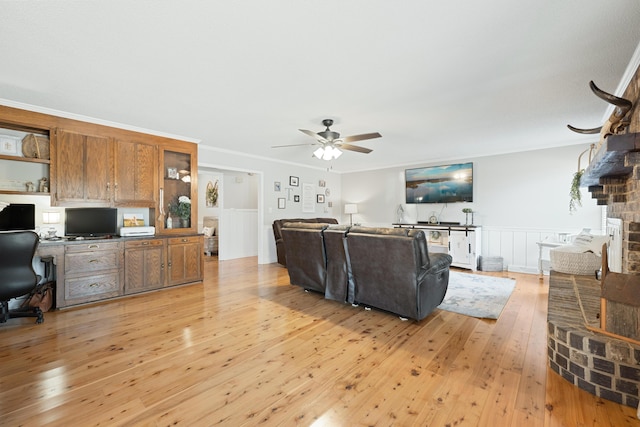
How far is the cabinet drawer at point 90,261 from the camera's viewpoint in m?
3.41

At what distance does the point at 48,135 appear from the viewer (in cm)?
359

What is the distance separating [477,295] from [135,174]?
17.4ft

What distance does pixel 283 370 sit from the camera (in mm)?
2098

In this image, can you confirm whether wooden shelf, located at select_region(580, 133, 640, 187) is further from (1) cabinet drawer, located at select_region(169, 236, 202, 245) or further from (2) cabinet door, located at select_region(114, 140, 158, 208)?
(2) cabinet door, located at select_region(114, 140, 158, 208)

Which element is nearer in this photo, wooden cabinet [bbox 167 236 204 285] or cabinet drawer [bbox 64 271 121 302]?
cabinet drawer [bbox 64 271 121 302]

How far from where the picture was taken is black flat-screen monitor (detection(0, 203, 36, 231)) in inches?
129

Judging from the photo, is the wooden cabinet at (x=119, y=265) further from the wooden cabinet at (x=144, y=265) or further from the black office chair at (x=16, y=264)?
the black office chair at (x=16, y=264)

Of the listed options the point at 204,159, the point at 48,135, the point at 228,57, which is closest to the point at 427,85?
the point at 228,57

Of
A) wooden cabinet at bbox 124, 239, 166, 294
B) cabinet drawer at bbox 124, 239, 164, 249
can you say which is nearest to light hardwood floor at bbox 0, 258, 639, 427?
wooden cabinet at bbox 124, 239, 166, 294

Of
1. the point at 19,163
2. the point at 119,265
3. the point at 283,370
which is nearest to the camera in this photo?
the point at 283,370

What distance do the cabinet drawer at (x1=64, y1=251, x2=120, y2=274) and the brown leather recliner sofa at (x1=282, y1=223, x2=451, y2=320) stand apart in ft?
7.94

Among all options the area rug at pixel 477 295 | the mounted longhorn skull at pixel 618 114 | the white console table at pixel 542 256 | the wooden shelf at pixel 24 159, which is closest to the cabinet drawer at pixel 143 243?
the wooden shelf at pixel 24 159

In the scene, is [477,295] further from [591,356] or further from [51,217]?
[51,217]

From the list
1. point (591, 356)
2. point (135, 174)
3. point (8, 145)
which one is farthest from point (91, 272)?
point (591, 356)
